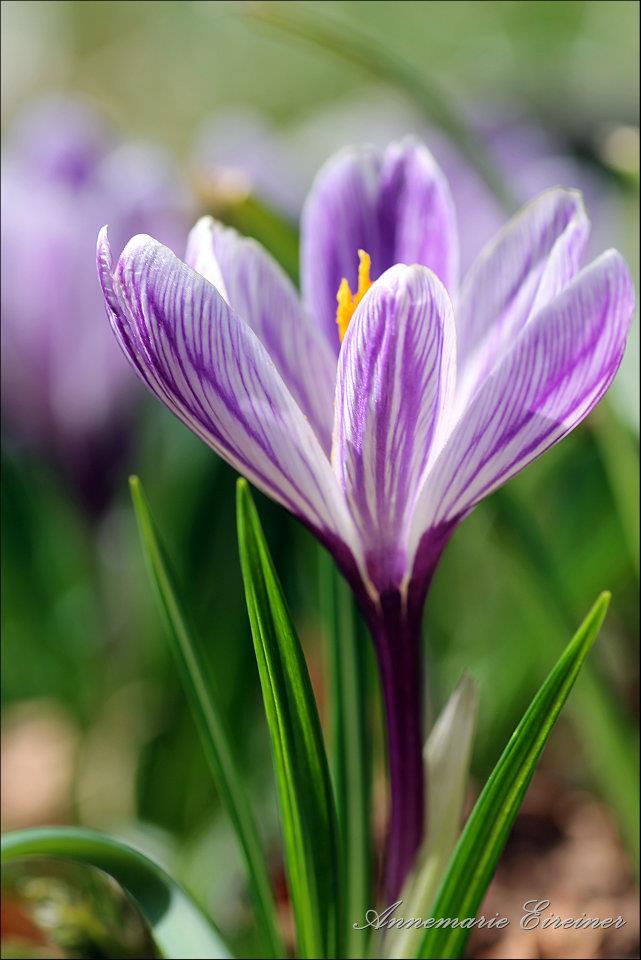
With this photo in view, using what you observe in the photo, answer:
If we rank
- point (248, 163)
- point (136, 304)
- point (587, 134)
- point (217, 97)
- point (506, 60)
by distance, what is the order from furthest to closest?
point (217, 97) < point (506, 60) < point (587, 134) < point (248, 163) < point (136, 304)

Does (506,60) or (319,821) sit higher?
(506,60)

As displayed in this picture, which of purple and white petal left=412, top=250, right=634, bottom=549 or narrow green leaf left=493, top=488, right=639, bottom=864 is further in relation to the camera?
narrow green leaf left=493, top=488, right=639, bottom=864

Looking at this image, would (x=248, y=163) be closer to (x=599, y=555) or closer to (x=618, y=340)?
(x=599, y=555)

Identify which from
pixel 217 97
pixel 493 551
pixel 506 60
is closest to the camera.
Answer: pixel 493 551

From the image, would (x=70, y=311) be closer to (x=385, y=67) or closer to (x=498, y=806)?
(x=385, y=67)

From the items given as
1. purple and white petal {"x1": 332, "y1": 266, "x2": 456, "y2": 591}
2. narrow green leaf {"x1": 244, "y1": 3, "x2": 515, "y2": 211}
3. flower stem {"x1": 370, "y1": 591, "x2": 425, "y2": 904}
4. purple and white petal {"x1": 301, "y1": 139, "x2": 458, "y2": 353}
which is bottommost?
flower stem {"x1": 370, "y1": 591, "x2": 425, "y2": 904}

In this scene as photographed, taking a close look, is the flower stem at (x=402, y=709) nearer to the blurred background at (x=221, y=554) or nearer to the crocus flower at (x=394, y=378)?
the crocus flower at (x=394, y=378)

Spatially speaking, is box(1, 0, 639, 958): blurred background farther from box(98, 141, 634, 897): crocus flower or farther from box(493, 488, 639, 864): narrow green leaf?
box(98, 141, 634, 897): crocus flower

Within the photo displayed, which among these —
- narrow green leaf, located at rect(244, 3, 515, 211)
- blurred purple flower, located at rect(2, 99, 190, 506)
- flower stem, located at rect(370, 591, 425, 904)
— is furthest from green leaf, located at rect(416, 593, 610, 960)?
blurred purple flower, located at rect(2, 99, 190, 506)

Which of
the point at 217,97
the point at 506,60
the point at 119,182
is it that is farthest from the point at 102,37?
the point at 119,182
